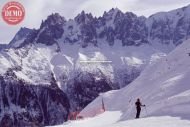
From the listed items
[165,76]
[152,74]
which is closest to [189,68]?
[165,76]

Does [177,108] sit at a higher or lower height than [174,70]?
lower

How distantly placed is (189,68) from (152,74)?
1997 centimetres

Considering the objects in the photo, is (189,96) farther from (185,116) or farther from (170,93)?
(170,93)

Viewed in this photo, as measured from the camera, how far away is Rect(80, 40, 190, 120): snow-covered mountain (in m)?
49.6

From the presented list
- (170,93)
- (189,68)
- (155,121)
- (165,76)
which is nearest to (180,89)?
(170,93)

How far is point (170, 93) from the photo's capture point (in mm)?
63281

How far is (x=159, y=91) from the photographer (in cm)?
6812

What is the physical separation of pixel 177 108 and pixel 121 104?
41182mm

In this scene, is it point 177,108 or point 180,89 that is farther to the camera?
point 180,89

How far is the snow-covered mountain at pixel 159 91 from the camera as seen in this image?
163ft

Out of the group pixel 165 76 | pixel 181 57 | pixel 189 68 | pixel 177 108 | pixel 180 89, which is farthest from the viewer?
pixel 181 57

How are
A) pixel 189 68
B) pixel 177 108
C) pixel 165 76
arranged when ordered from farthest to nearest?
pixel 165 76 < pixel 189 68 < pixel 177 108

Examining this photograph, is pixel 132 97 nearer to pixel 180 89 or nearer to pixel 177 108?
pixel 180 89

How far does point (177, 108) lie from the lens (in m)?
46.0
